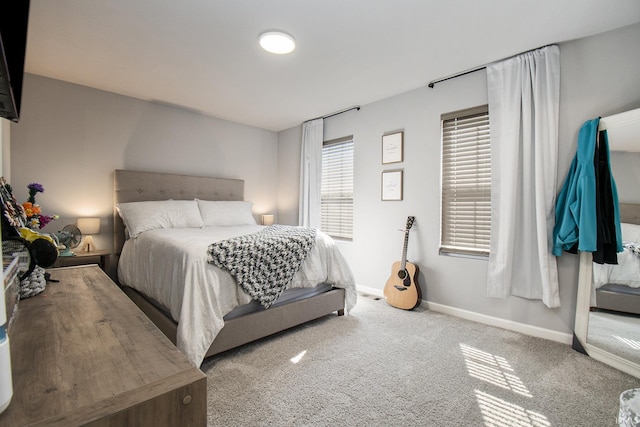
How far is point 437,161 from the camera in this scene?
3.04m

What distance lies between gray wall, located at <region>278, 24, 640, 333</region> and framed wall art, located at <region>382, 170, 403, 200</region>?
0.24 ft

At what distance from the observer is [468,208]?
9.50 ft

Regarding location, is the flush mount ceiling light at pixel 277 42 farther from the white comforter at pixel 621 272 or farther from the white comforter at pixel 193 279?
the white comforter at pixel 621 272

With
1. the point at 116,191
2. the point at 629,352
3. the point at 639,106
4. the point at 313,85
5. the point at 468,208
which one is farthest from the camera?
the point at 116,191

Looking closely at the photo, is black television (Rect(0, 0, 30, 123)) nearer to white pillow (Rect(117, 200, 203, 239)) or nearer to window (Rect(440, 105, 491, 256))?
white pillow (Rect(117, 200, 203, 239))

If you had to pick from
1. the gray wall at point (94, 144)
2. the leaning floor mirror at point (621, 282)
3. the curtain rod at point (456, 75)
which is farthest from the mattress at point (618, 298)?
the gray wall at point (94, 144)

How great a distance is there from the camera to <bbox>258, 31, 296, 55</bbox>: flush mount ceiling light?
218 centimetres

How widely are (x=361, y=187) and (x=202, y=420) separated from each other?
11.0ft

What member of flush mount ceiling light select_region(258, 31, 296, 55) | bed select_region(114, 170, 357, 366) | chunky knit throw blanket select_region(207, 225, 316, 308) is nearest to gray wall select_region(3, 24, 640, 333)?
bed select_region(114, 170, 357, 366)

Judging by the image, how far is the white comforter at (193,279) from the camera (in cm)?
182

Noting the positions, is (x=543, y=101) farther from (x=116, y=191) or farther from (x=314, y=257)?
(x=116, y=191)

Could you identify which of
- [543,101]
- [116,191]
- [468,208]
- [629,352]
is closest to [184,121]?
[116,191]

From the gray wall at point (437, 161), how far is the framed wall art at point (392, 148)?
7 centimetres

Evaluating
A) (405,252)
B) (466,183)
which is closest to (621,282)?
(466,183)
